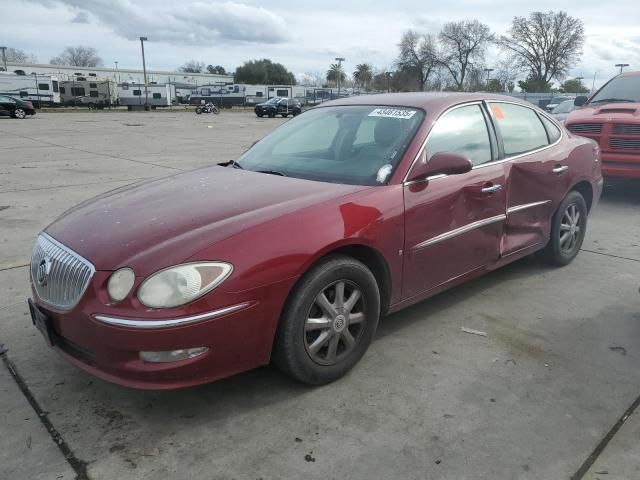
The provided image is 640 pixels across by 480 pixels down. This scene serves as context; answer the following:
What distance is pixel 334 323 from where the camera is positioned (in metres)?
2.87

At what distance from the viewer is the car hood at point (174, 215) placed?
2508 mm

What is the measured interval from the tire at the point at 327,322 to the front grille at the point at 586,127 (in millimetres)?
6338

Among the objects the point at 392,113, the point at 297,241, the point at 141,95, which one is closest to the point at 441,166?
the point at 392,113

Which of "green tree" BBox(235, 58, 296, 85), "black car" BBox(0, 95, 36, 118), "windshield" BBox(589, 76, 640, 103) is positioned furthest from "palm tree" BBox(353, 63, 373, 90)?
"windshield" BBox(589, 76, 640, 103)

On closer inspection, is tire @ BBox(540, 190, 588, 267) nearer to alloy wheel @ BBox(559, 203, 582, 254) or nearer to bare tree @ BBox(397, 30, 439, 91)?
alloy wheel @ BBox(559, 203, 582, 254)

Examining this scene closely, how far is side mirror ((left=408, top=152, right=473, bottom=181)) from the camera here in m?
3.19

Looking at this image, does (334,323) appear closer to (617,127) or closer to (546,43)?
(617,127)

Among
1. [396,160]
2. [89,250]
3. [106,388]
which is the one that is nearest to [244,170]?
[396,160]

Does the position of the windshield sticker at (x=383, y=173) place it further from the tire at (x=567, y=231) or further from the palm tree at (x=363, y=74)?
the palm tree at (x=363, y=74)

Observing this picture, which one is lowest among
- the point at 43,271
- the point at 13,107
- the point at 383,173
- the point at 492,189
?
the point at 43,271

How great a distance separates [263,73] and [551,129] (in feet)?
316

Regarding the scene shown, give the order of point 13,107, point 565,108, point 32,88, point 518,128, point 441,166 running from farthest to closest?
point 32,88, point 13,107, point 565,108, point 518,128, point 441,166

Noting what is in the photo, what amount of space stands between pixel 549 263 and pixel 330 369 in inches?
112

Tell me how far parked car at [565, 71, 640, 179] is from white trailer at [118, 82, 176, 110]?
4894 centimetres
